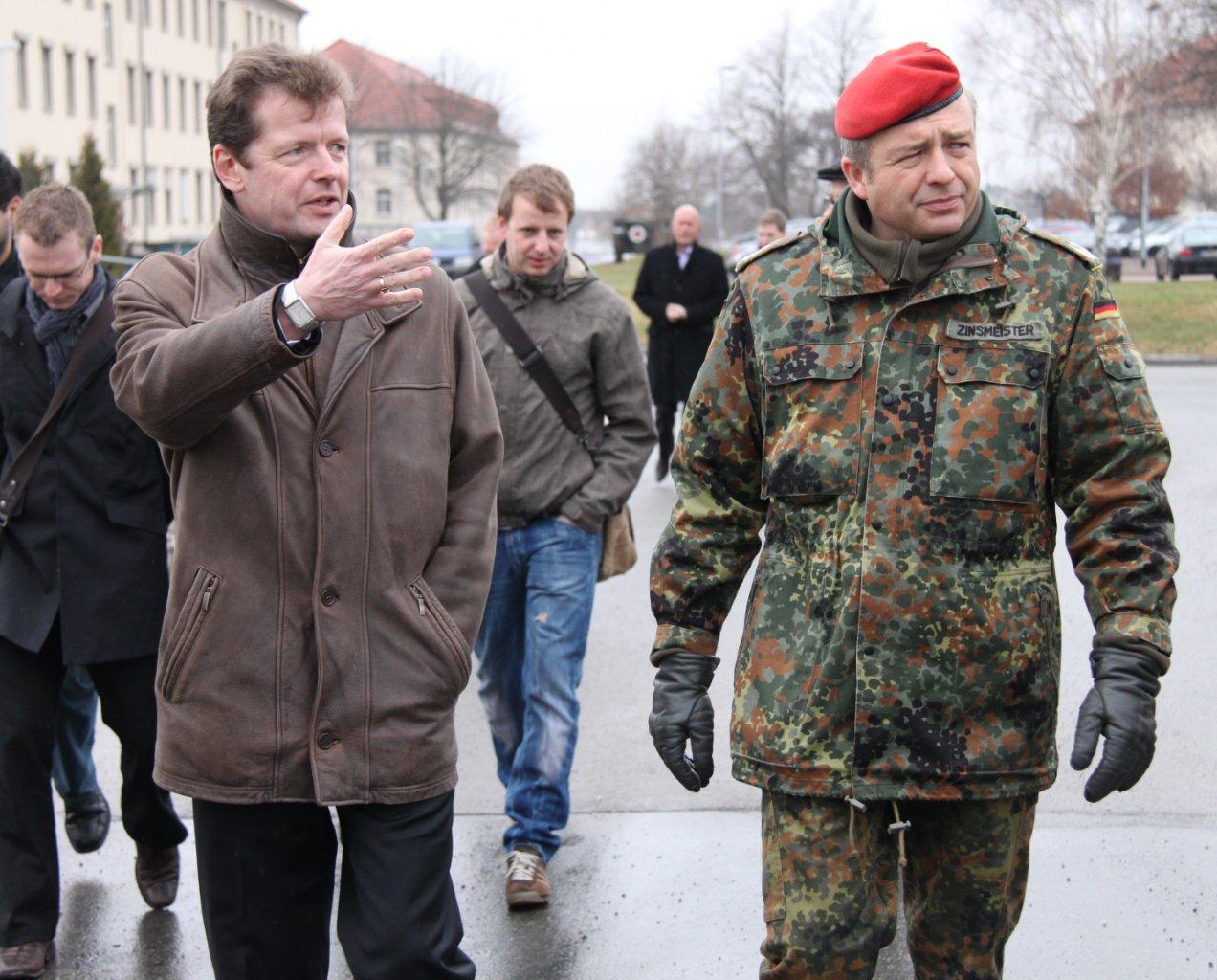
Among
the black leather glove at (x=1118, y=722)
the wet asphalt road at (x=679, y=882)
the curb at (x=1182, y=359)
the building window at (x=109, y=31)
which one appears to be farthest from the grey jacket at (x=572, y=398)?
the building window at (x=109, y=31)

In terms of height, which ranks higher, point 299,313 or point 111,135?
point 111,135

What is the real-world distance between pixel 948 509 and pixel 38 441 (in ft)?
8.45

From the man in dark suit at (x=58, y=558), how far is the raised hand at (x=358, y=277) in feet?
5.73

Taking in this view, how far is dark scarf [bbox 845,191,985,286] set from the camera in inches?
119

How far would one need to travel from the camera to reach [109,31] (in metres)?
61.0

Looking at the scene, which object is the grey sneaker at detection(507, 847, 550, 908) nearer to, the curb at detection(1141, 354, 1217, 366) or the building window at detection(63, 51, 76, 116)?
the curb at detection(1141, 354, 1217, 366)

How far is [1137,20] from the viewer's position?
41969 millimetres

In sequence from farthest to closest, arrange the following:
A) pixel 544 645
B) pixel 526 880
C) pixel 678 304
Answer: pixel 678 304, pixel 544 645, pixel 526 880

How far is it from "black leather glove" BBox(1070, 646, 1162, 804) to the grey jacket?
7.26 ft

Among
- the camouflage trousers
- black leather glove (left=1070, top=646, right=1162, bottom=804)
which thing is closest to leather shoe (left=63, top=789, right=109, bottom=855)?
the camouflage trousers

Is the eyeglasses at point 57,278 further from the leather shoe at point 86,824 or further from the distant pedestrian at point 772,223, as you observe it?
the distant pedestrian at point 772,223

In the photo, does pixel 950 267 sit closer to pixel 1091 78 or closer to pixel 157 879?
pixel 157 879

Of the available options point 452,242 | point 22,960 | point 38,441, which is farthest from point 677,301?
point 452,242

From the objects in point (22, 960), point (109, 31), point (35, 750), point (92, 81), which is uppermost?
point (109, 31)
